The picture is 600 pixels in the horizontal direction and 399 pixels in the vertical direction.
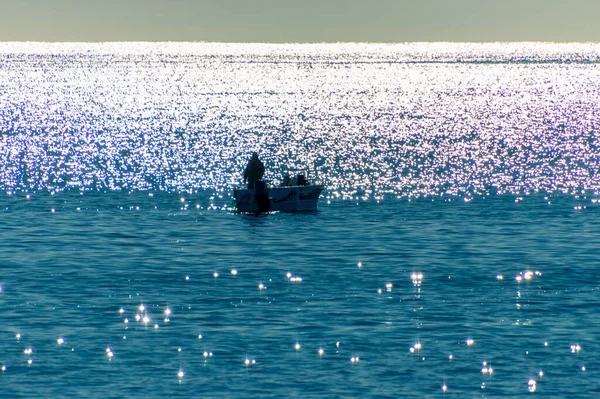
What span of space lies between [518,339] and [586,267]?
12.3 m

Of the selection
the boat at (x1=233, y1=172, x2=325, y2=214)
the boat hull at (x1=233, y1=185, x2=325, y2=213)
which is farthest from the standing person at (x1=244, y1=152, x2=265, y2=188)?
the boat hull at (x1=233, y1=185, x2=325, y2=213)

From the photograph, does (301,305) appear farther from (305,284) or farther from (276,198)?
(276,198)

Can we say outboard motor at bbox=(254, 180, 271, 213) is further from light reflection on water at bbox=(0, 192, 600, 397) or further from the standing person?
light reflection on water at bbox=(0, 192, 600, 397)

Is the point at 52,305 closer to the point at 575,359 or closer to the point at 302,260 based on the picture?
the point at 302,260

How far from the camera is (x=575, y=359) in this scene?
29.5 m

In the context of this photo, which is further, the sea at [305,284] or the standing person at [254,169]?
the standing person at [254,169]

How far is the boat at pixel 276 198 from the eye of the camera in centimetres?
6012

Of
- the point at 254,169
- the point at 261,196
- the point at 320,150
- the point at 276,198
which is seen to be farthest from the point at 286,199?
the point at 320,150

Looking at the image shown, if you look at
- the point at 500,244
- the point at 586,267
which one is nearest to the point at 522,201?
the point at 500,244

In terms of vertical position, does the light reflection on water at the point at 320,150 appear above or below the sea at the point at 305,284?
above

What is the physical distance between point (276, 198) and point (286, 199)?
589 millimetres

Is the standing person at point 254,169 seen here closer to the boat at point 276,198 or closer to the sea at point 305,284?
the boat at point 276,198

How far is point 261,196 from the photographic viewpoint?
60.3 meters

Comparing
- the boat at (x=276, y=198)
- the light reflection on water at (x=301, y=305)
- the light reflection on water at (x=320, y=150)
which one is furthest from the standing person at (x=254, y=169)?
the light reflection on water at (x=320, y=150)
